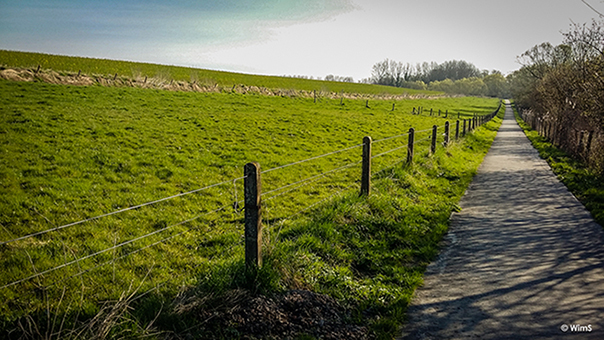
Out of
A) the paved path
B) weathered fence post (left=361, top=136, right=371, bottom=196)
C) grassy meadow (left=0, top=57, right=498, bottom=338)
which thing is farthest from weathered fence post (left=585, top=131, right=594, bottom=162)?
weathered fence post (left=361, top=136, right=371, bottom=196)

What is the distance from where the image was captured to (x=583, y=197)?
10.1 meters

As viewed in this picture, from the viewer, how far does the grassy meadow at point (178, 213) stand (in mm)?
4398

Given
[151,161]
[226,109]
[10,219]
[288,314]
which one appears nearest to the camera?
[288,314]

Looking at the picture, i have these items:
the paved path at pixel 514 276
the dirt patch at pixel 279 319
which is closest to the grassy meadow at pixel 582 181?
the paved path at pixel 514 276

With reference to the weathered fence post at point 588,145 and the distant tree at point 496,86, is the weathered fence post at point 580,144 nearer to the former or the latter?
the weathered fence post at point 588,145

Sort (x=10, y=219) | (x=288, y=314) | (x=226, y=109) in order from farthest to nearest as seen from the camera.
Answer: (x=226, y=109) → (x=10, y=219) → (x=288, y=314)

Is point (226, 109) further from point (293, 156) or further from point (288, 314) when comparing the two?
point (288, 314)

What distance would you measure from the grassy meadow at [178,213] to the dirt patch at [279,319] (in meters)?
0.22

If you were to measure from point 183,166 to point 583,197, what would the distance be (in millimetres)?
12209

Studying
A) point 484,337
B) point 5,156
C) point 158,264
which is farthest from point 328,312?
point 5,156

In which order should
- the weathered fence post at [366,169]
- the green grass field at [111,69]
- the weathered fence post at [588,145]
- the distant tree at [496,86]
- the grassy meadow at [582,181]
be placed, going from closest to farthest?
1. the weathered fence post at [366,169]
2. the grassy meadow at [582,181]
3. the weathered fence post at [588,145]
4. the green grass field at [111,69]
5. the distant tree at [496,86]

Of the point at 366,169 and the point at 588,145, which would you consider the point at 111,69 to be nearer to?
the point at 366,169

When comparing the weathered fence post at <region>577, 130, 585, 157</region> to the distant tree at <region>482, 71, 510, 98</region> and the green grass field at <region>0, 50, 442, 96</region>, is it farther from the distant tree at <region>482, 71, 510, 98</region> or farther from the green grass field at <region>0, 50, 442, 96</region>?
the distant tree at <region>482, 71, 510, 98</region>

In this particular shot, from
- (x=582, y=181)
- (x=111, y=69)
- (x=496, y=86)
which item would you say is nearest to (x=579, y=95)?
(x=582, y=181)
